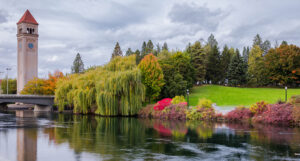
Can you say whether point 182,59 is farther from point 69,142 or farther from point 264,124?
point 69,142

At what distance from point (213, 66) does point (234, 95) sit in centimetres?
2698

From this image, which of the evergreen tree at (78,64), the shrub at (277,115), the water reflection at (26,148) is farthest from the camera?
the evergreen tree at (78,64)

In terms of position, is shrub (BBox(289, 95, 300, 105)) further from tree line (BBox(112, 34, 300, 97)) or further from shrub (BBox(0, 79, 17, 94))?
shrub (BBox(0, 79, 17, 94))

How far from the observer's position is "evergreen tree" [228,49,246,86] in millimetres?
80562

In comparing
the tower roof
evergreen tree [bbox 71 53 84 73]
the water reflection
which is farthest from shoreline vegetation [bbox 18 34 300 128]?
evergreen tree [bbox 71 53 84 73]

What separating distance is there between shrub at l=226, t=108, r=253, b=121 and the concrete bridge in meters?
46.1

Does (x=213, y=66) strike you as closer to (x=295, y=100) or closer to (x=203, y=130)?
(x=295, y=100)

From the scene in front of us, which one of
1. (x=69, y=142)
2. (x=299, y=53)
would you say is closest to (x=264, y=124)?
(x=69, y=142)

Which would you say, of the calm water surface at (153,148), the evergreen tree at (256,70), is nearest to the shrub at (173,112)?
the calm water surface at (153,148)

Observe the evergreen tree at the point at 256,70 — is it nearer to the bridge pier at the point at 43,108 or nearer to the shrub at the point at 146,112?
the shrub at the point at 146,112

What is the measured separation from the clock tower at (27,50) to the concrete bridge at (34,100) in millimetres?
24902

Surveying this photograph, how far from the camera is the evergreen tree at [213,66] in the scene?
8631cm

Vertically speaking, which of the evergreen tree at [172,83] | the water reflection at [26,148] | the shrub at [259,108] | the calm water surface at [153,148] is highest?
the evergreen tree at [172,83]

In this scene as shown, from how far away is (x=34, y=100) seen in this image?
2707 inches
